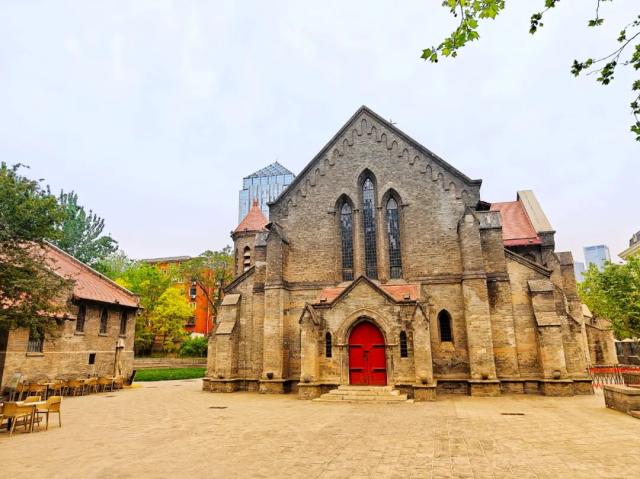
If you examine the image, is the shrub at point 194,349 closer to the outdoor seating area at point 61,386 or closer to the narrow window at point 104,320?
the narrow window at point 104,320

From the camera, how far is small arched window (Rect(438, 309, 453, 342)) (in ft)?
65.6

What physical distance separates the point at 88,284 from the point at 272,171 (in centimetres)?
7020

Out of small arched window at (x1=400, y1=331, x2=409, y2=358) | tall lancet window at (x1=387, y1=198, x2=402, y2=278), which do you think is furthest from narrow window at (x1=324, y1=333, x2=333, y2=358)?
tall lancet window at (x1=387, y1=198, x2=402, y2=278)

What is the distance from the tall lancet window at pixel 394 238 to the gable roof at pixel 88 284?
58.9 ft

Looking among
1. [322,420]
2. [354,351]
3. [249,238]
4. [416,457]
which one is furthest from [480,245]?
[249,238]

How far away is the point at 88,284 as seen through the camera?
2655 centimetres

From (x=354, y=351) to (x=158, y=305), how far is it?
1346 inches

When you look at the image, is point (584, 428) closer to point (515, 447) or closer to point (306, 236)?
point (515, 447)

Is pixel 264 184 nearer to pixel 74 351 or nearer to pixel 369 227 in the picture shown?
pixel 74 351

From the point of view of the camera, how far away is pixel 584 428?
36.2 ft

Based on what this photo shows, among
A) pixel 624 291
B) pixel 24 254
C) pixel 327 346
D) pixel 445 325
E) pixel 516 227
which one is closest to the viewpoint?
pixel 24 254

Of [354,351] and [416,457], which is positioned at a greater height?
[354,351]

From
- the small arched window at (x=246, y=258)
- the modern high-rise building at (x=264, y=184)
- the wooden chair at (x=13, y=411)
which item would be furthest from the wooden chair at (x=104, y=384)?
the modern high-rise building at (x=264, y=184)

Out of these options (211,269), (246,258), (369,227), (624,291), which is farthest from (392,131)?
(211,269)
